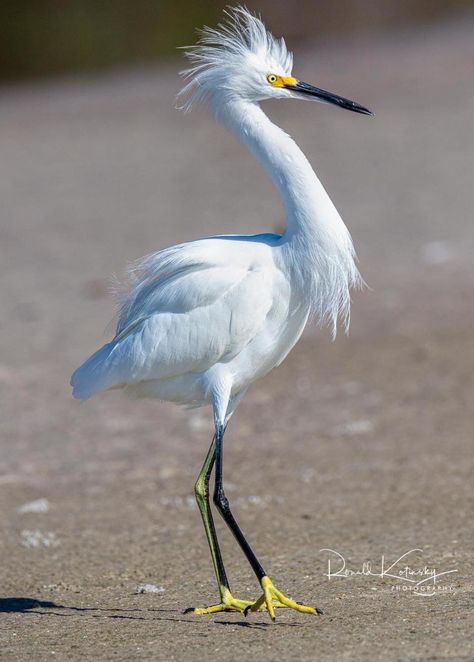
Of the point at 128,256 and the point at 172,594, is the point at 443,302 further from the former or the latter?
the point at 172,594

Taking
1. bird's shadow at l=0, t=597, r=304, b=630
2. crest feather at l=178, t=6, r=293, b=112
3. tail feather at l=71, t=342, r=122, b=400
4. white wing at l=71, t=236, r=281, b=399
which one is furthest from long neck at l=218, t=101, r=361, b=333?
bird's shadow at l=0, t=597, r=304, b=630

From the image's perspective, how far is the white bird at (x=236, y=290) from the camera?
17.7ft

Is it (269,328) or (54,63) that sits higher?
(54,63)

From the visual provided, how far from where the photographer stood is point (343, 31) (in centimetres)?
2795

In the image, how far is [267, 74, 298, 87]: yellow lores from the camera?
563 centimetres

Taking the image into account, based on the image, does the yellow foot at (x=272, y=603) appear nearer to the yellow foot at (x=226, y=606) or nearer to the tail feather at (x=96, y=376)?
the yellow foot at (x=226, y=606)

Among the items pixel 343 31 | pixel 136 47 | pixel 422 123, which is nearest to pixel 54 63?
pixel 136 47

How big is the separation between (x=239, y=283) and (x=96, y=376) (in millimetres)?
902

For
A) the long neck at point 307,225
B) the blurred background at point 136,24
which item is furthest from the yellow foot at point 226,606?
the blurred background at point 136,24

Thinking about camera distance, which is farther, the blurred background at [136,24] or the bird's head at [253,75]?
the blurred background at [136,24]

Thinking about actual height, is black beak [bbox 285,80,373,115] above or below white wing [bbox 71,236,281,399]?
above

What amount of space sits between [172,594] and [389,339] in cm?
509

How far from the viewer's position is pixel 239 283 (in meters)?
5.40

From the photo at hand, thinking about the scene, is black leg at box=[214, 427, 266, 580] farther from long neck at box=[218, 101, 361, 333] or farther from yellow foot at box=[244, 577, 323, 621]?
long neck at box=[218, 101, 361, 333]
